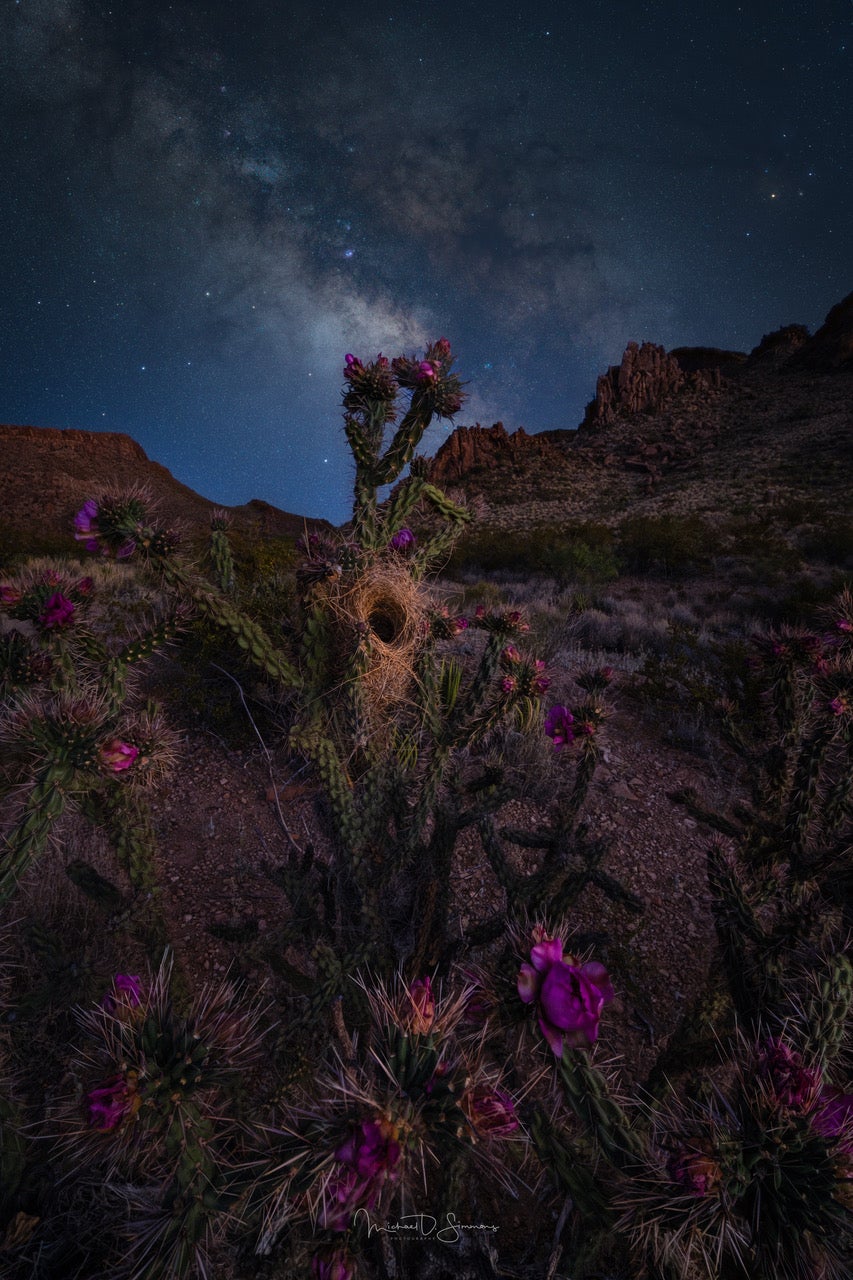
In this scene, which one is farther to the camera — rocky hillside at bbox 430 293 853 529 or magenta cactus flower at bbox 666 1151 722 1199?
rocky hillside at bbox 430 293 853 529

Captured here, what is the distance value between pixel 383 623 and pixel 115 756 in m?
1.28

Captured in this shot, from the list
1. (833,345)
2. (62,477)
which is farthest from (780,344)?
(62,477)

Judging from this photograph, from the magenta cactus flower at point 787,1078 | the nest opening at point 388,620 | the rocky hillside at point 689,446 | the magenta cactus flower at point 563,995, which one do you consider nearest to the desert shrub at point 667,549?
the rocky hillside at point 689,446

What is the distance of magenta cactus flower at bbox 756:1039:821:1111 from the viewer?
3.58 feet

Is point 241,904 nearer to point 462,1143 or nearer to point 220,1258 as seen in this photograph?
point 220,1258

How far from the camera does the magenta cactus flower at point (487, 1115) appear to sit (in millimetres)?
1031

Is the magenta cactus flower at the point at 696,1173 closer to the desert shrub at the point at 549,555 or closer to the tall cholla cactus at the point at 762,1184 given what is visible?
the tall cholla cactus at the point at 762,1184

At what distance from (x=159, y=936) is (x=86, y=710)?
1.17 meters

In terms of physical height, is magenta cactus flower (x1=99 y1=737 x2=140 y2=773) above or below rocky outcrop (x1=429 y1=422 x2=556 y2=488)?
below

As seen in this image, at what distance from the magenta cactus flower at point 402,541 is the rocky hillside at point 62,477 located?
25.8ft

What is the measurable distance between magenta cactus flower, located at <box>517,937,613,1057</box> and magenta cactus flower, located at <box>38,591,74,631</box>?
2.08 m

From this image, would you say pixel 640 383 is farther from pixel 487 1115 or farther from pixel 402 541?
pixel 487 1115

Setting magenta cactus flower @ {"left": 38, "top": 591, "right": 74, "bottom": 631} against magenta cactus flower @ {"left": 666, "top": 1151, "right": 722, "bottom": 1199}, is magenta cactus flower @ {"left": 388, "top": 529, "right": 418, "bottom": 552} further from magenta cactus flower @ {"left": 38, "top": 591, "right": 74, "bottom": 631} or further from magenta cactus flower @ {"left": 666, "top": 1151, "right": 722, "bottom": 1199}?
magenta cactus flower @ {"left": 666, "top": 1151, "right": 722, "bottom": 1199}

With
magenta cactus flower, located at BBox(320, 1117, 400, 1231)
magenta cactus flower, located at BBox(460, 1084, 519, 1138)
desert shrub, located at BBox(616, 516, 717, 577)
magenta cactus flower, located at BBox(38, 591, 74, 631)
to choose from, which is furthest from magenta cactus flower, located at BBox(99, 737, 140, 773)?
desert shrub, located at BBox(616, 516, 717, 577)
